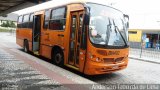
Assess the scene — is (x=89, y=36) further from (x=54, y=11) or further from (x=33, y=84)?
(x=54, y=11)

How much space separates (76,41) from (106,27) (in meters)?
1.38

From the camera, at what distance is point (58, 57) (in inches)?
431

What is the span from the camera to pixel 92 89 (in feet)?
22.6

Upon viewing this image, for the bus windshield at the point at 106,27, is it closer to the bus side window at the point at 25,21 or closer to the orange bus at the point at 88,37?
the orange bus at the point at 88,37

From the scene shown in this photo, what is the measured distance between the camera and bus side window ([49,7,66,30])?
35.1ft

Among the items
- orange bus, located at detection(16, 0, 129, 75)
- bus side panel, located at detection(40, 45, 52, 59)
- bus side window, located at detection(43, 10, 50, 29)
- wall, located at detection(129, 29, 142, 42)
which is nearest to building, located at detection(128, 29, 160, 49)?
wall, located at detection(129, 29, 142, 42)

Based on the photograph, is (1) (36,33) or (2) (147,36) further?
(2) (147,36)

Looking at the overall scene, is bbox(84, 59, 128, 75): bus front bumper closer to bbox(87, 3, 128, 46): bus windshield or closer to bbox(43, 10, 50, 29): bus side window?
bbox(87, 3, 128, 46): bus windshield

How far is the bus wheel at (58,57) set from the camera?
422 inches

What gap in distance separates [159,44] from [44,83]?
24.9 meters

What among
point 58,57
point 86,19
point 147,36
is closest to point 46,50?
point 58,57

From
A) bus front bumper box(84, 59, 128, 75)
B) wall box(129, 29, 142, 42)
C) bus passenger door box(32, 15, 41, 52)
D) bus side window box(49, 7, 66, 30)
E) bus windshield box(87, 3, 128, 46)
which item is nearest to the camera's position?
bus front bumper box(84, 59, 128, 75)

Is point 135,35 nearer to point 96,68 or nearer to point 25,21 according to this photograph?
point 25,21

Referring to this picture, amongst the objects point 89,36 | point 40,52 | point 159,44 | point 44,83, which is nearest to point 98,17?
point 89,36
